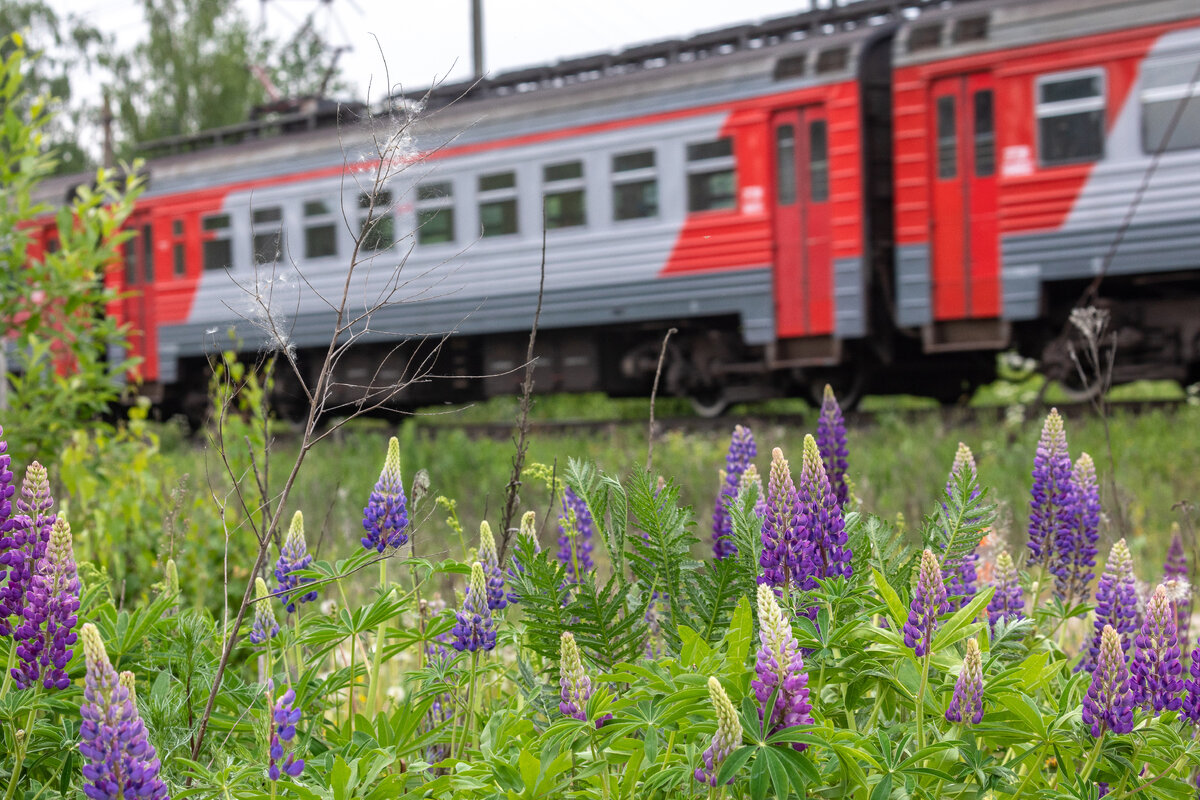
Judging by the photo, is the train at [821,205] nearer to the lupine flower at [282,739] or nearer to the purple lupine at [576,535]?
the purple lupine at [576,535]

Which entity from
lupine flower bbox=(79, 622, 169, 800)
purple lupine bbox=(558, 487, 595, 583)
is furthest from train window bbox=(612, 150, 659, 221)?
lupine flower bbox=(79, 622, 169, 800)

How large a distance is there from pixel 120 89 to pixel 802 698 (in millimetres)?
37744

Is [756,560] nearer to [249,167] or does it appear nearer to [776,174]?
[776,174]

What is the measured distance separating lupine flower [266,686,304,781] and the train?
701cm

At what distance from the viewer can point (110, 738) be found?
1.07 meters

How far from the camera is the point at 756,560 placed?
5.07ft

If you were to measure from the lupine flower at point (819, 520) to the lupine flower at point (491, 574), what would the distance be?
0.48m

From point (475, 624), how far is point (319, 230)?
12406mm

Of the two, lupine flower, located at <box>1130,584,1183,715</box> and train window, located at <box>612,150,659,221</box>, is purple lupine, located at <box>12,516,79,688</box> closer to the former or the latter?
lupine flower, located at <box>1130,584,1183,715</box>

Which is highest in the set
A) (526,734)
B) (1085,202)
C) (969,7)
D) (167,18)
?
(167,18)

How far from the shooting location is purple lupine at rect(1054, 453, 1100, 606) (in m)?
2.09

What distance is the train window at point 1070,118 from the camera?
9289mm

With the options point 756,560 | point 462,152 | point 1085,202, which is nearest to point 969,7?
point 1085,202

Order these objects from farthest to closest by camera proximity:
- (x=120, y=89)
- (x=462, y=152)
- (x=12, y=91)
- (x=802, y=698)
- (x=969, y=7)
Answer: (x=120, y=89) → (x=462, y=152) → (x=969, y=7) → (x=12, y=91) → (x=802, y=698)
